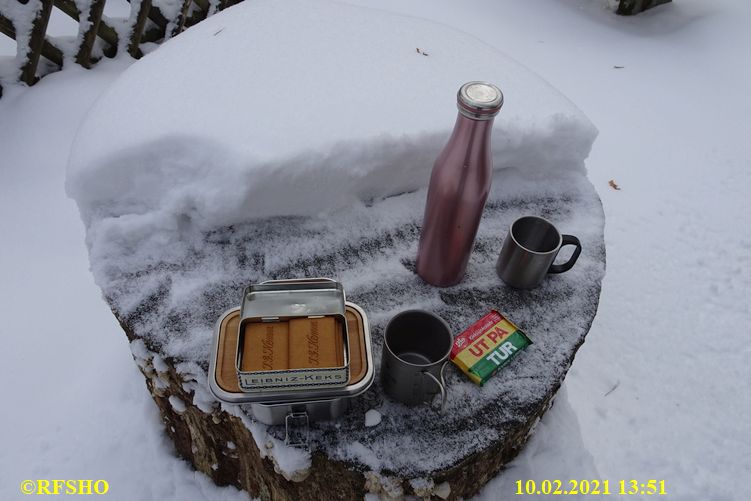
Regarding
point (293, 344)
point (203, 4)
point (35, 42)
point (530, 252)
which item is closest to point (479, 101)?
point (530, 252)

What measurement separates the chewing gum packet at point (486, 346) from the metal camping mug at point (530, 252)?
0.10m

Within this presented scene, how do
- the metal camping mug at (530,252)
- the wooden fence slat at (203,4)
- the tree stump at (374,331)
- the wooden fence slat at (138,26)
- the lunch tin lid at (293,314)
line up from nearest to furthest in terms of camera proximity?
1. the lunch tin lid at (293,314)
2. the tree stump at (374,331)
3. the metal camping mug at (530,252)
4. the wooden fence slat at (138,26)
5. the wooden fence slat at (203,4)

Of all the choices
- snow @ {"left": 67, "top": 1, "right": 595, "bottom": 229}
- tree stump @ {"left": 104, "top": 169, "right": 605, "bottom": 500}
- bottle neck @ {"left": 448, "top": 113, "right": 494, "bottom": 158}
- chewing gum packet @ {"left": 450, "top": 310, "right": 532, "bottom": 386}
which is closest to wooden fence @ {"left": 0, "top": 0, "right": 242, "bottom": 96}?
snow @ {"left": 67, "top": 1, "right": 595, "bottom": 229}

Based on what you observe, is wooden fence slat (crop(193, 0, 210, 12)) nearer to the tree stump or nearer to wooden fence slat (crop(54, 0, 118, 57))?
wooden fence slat (crop(54, 0, 118, 57))

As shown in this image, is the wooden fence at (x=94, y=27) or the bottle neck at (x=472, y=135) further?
the wooden fence at (x=94, y=27)

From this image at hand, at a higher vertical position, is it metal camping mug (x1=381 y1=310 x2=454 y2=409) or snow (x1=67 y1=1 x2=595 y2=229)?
snow (x1=67 y1=1 x2=595 y2=229)

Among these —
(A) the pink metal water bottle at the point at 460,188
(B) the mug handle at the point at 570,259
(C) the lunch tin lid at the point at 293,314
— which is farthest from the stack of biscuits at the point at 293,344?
(B) the mug handle at the point at 570,259

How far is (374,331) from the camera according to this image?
0.92m

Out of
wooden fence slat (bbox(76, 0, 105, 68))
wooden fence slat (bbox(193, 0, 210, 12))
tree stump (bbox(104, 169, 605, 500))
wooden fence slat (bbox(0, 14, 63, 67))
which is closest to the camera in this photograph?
tree stump (bbox(104, 169, 605, 500))

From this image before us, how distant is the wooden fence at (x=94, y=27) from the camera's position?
6.56 feet

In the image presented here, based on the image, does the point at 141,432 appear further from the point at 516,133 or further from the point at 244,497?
the point at 516,133

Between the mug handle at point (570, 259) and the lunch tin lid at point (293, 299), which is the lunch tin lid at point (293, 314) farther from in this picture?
the mug handle at point (570, 259)

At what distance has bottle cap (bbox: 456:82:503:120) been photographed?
27.9 inches

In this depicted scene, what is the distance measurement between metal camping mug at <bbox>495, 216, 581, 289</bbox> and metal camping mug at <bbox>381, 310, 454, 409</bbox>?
0.77 feet
